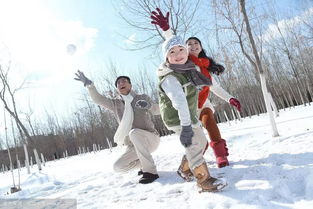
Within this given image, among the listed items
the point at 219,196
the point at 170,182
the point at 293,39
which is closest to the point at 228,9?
the point at 170,182

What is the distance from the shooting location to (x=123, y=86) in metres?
3.74

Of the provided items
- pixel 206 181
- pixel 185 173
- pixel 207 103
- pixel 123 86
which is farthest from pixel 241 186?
pixel 123 86

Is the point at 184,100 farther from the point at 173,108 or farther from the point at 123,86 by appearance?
the point at 123,86

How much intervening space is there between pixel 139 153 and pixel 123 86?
36.7 inches

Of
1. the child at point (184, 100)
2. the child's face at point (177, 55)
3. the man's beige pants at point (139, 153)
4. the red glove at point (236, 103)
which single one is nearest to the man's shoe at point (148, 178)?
the man's beige pants at point (139, 153)

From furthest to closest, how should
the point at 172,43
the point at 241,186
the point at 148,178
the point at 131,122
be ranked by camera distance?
the point at 131,122
the point at 148,178
the point at 172,43
the point at 241,186

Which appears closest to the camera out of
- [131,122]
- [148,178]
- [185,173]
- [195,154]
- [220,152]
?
[195,154]

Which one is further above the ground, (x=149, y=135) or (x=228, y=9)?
(x=228, y=9)

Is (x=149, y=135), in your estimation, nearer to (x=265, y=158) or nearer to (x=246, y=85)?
(x=265, y=158)

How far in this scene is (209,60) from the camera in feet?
11.0

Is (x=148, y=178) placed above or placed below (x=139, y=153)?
below

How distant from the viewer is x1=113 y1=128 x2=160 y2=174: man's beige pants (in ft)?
11.1

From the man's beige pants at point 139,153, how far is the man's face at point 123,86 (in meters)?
0.57

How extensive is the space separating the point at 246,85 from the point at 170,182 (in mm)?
22976
